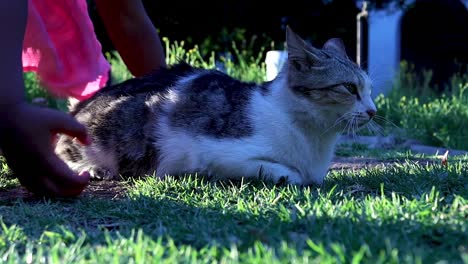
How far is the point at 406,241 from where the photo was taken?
180 centimetres

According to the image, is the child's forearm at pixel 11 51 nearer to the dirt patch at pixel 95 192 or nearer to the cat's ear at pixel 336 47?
the dirt patch at pixel 95 192

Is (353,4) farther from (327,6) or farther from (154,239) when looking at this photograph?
(154,239)

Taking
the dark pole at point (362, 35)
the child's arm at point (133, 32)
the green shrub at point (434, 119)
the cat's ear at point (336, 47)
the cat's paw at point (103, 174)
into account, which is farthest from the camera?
the dark pole at point (362, 35)

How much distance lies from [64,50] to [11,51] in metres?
1.92

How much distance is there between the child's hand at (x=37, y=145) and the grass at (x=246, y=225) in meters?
0.09

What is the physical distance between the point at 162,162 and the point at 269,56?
3892 millimetres

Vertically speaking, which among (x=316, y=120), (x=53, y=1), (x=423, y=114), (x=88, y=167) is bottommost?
(x=423, y=114)

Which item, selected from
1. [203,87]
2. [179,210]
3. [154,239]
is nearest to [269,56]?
[203,87]

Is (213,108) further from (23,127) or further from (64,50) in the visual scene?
(64,50)

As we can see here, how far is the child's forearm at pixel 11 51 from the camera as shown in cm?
223

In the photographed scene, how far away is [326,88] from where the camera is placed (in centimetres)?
303

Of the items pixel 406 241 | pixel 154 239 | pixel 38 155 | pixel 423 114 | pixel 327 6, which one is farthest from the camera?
pixel 327 6

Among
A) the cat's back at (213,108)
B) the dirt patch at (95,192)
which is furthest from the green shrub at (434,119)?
the dirt patch at (95,192)

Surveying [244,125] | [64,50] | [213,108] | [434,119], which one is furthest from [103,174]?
[434,119]
